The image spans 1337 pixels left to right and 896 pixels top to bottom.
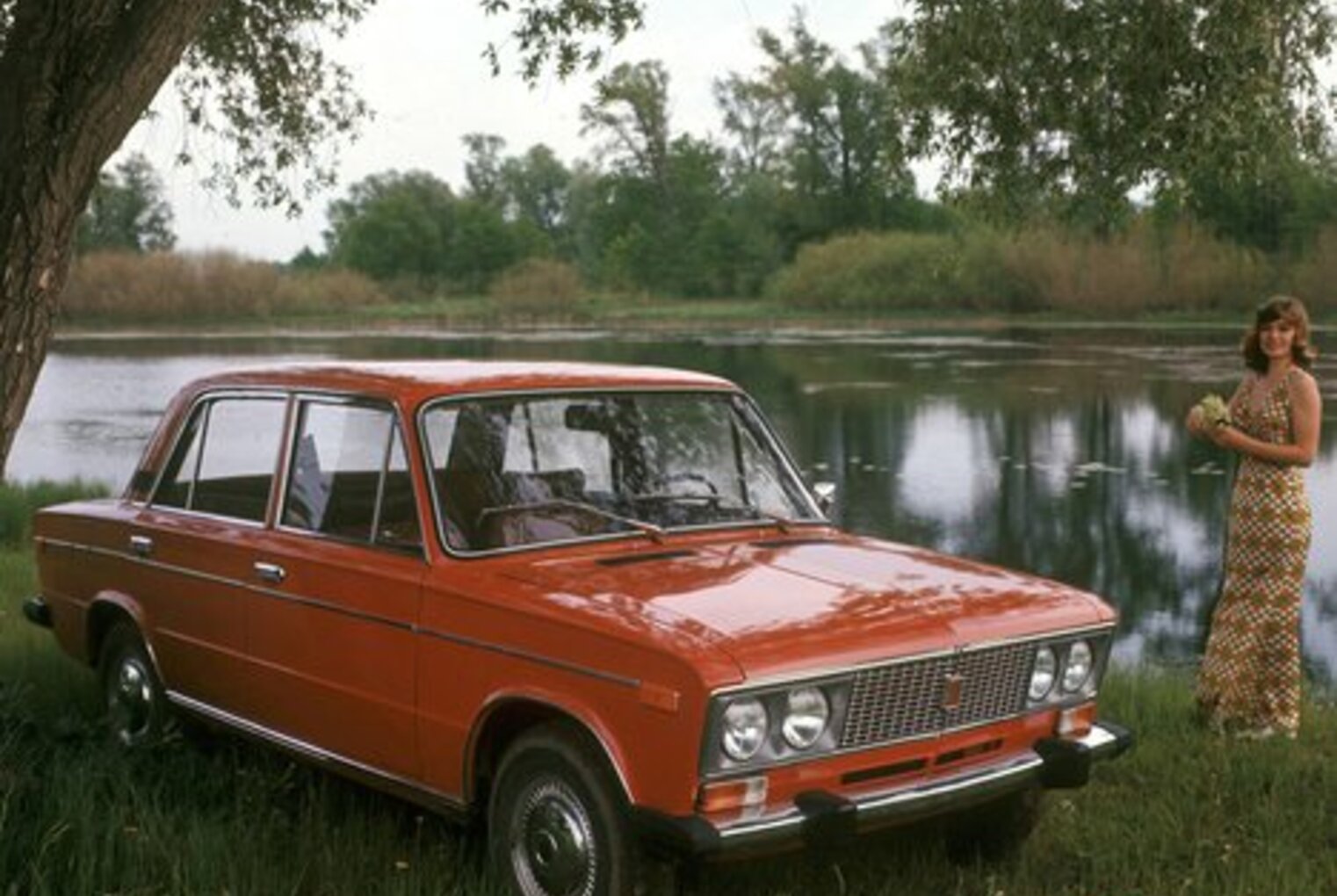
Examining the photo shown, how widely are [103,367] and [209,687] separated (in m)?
40.4

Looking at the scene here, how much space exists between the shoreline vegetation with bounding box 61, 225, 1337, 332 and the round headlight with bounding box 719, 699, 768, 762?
52.0 meters

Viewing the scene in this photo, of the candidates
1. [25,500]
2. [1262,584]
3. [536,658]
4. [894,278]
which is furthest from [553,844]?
[894,278]

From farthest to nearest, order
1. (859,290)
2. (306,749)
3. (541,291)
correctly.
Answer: (541,291) → (859,290) → (306,749)

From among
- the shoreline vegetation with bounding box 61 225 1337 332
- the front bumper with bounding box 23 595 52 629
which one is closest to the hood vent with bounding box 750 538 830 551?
the front bumper with bounding box 23 595 52 629

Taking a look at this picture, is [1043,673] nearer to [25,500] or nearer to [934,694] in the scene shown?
[934,694]

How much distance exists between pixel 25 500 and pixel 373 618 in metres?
11.1

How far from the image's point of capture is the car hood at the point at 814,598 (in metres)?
4.16

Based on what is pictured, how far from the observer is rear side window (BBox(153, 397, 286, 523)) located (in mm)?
5930

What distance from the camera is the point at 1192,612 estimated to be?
13.8 metres

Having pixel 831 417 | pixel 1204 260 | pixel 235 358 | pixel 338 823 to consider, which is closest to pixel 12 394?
pixel 338 823

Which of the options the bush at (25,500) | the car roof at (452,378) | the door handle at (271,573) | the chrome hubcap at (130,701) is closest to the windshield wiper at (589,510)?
the car roof at (452,378)

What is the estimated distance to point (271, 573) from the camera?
17.8 ft

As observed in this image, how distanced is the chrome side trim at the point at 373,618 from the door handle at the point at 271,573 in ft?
0.13

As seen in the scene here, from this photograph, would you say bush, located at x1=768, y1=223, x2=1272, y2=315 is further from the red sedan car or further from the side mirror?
the red sedan car
